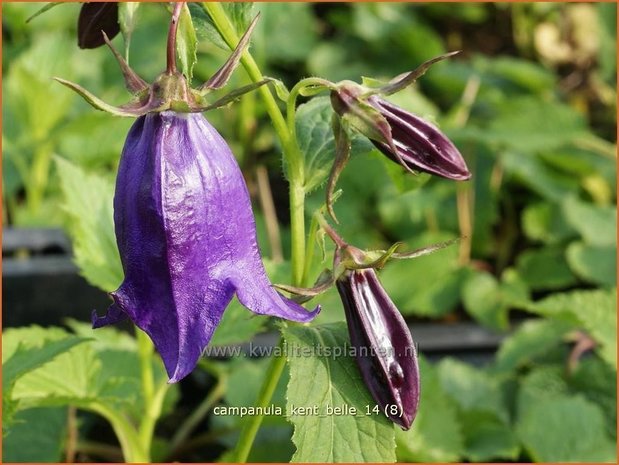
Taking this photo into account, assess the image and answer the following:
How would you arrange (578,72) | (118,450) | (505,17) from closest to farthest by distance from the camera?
(118,450) → (578,72) → (505,17)

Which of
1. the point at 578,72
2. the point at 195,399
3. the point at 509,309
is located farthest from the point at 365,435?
the point at 578,72

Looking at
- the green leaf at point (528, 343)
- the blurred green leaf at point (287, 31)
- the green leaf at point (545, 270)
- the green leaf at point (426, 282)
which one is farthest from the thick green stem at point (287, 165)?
the blurred green leaf at point (287, 31)

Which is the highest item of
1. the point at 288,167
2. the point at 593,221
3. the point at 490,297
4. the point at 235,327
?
the point at 288,167

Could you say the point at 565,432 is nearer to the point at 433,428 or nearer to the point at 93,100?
the point at 433,428

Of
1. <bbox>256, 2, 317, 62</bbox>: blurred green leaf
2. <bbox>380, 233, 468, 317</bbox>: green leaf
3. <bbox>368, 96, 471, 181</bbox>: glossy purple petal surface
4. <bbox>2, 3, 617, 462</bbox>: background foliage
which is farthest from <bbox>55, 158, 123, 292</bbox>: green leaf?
<bbox>256, 2, 317, 62</bbox>: blurred green leaf

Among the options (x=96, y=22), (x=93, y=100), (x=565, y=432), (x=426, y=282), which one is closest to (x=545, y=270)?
(x=426, y=282)

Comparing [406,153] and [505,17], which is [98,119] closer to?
[406,153]
